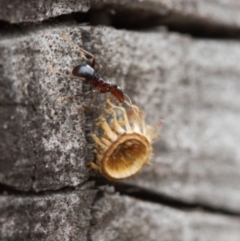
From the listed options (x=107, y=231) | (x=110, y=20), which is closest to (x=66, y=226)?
(x=107, y=231)

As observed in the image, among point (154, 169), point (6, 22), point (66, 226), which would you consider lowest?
point (154, 169)

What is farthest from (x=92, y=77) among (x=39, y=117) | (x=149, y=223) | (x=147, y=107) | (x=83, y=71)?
(x=149, y=223)

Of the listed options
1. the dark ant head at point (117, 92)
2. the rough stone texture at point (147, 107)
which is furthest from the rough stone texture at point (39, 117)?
the dark ant head at point (117, 92)

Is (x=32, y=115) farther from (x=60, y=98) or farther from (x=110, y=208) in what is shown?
(x=110, y=208)

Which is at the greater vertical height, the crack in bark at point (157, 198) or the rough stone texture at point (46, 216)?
the rough stone texture at point (46, 216)

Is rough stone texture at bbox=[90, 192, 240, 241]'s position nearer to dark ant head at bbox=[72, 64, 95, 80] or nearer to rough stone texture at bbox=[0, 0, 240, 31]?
dark ant head at bbox=[72, 64, 95, 80]

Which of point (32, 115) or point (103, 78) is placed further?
point (103, 78)

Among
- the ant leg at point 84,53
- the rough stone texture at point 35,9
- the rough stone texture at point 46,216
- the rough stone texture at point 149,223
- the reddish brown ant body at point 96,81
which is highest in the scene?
the rough stone texture at point 35,9

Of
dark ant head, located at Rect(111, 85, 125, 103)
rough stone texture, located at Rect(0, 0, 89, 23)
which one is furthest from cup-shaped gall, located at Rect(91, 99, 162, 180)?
rough stone texture, located at Rect(0, 0, 89, 23)

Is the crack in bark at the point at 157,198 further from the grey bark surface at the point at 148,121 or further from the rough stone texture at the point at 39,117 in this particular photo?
the rough stone texture at the point at 39,117
